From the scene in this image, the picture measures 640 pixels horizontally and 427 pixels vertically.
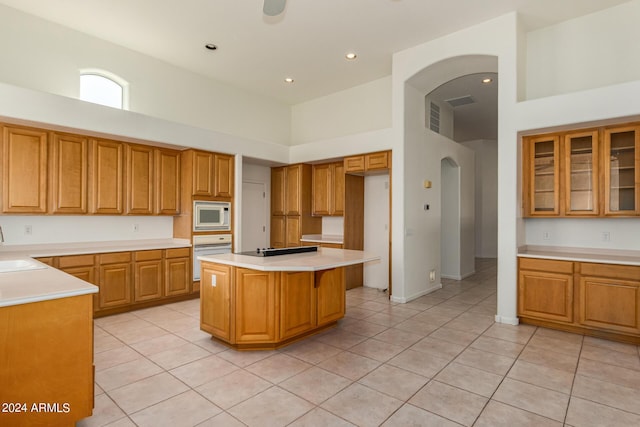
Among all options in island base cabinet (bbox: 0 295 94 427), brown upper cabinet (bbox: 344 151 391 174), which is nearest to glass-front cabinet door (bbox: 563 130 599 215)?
brown upper cabinet (bbox: 344 151 391 174)

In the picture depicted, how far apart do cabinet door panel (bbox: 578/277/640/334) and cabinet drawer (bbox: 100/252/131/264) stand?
5793 mm

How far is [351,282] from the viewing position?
623 centimetres

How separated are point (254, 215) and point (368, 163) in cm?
276

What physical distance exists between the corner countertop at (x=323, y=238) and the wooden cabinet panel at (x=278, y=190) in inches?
32.1

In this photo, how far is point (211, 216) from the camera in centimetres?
Result: 562

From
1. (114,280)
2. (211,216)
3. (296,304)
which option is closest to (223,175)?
(211,216)

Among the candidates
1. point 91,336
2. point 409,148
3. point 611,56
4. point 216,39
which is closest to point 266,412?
point 91,336

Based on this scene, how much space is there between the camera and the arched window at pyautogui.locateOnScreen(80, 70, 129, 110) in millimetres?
4852

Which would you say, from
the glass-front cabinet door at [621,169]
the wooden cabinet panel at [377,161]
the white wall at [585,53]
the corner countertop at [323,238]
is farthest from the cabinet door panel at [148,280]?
the glass-front cabinet door at [621,169]

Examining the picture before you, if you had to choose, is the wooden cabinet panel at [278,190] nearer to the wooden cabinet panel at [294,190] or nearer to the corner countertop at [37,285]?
the wooden cabinet panel at [294,190]

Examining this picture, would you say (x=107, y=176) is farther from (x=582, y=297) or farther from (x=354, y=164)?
(x=582, y=297)

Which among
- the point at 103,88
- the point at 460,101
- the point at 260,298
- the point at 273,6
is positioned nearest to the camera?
the point at 273,6

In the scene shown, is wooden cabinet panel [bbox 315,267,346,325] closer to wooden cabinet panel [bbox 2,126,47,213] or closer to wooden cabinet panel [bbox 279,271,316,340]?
wooden cabinet panel [bbox 279,271,316,340]

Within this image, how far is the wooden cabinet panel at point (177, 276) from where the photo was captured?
5.13 meters
